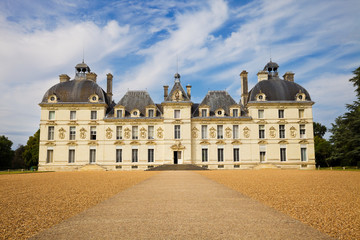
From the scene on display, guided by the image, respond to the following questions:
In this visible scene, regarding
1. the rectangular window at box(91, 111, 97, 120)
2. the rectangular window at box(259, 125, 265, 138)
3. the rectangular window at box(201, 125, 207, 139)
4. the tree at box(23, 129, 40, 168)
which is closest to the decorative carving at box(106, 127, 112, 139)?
the rectangular window at box(91, 111, 97, 120)

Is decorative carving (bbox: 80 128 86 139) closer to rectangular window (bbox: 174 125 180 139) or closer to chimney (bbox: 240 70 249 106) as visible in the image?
rectangular window (bbox: 174 125 180 139)

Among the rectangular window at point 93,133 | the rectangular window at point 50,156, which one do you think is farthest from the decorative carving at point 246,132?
the rectangular window at point 50,156

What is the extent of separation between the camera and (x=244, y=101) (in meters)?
40.0

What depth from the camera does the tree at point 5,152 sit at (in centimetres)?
5118

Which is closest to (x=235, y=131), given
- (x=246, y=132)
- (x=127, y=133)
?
(x=246, y=132)

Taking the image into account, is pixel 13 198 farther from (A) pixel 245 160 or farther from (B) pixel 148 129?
(A) pixel 245 160

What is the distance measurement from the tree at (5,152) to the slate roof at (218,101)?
38.8 metres

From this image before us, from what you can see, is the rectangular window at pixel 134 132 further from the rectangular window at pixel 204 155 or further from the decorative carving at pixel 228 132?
the decorative carving at pixel 228 132

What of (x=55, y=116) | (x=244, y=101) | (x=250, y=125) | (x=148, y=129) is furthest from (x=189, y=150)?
(x=55, y=116)

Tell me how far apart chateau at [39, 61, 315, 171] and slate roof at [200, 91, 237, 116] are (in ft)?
1.11

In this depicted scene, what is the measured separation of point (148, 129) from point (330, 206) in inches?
1186

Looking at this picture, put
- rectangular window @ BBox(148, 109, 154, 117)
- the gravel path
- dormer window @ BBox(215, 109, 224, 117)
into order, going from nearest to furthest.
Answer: the gravel path, dormer window @ BBox(215, 109, 224, 117), rectangular window @ BBox(148, 109, 154, 117)

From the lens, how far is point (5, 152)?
5131cm

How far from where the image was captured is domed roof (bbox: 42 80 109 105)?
3772cm
